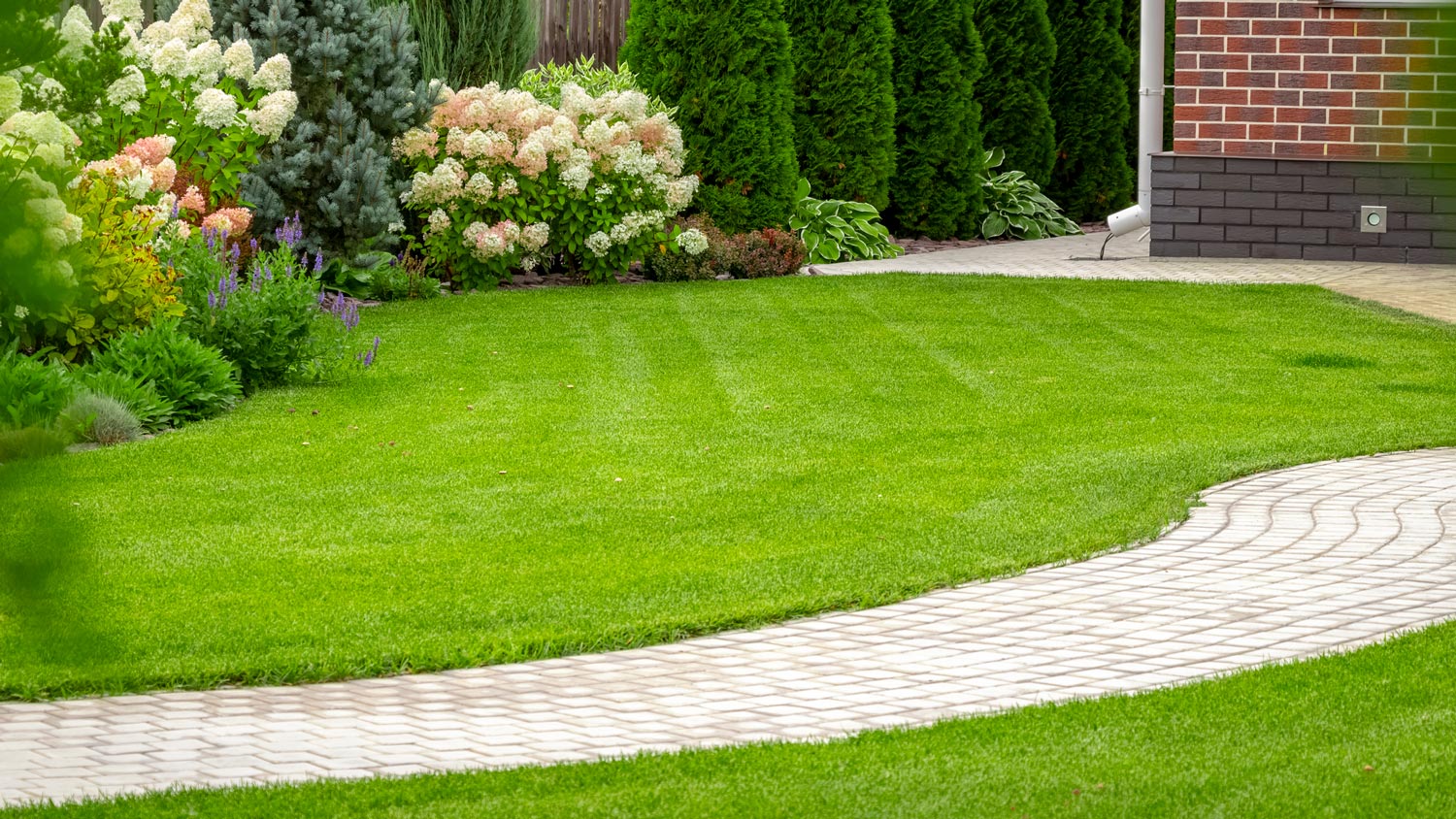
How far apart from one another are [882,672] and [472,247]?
864cm

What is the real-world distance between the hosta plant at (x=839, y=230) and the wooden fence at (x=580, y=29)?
2.32 m

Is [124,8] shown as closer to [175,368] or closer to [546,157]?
[175,368]

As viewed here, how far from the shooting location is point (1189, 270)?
13859mm

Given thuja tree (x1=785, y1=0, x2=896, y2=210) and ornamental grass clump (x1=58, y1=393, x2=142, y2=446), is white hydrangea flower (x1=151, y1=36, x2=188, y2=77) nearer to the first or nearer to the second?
ornamental grass clump (x1=58, y1=393, x2=142, y2=446)

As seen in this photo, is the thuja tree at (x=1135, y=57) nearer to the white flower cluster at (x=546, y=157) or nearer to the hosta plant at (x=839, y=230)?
the hosta plant at (x=839, y=230)

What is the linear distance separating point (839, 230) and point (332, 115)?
17.5 ft

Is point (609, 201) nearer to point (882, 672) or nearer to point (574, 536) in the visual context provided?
point (574, 536)

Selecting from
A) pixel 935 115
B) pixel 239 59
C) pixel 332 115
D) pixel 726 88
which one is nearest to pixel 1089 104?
pixel 935 115

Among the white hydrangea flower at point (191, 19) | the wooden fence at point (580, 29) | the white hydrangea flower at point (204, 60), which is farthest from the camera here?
the wooden fence at point (580, 29)

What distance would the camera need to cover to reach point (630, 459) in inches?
279

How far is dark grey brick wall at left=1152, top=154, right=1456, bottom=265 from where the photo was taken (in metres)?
13.9

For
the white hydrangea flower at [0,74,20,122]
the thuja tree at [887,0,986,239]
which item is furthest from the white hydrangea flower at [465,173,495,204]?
the white hydrangea flower at [0,74,20,122]

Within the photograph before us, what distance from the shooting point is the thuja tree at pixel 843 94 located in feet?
52.3

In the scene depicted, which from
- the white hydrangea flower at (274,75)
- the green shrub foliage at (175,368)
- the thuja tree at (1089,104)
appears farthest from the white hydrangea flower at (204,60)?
the thuja tree at (1089,104)
